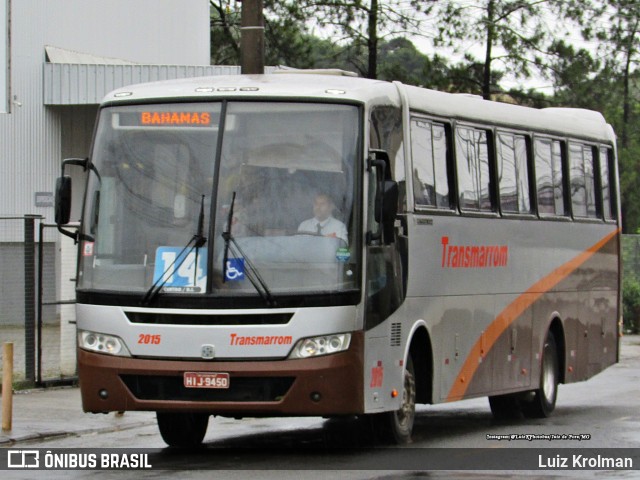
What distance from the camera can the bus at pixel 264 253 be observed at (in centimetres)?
1162

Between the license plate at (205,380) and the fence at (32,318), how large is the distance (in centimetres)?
742

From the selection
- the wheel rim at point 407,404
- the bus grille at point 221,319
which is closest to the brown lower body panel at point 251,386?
the bus grille at point 221,319

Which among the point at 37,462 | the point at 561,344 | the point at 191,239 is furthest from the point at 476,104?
the point at 37,462

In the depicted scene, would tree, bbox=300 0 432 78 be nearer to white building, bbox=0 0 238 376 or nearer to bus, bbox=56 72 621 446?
white building, bbox=0 0 238 376

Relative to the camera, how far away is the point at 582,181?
61.0 ft

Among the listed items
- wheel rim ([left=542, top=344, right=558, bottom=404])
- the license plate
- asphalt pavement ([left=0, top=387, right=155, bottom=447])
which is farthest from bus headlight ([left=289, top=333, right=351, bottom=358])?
wheel rim ([left=542, top=344, right=558, bottom=404])

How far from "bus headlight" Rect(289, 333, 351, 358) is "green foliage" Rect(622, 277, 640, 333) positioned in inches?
1022

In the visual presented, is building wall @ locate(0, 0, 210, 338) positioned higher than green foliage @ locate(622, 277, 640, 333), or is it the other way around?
building wall @ locate(0, 0, 210, 338)

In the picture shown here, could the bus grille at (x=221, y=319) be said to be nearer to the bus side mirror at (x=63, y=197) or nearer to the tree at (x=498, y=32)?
the bus side mirror at (x=63, y=197)

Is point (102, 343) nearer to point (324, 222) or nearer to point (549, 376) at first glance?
point (324, 222)

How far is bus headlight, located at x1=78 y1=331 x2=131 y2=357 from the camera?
1193 cm

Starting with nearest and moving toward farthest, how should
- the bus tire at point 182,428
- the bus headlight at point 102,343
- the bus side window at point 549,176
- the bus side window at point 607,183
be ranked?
the bus headlight at point 102,343 → the bus tire at point 182,428 → the bus side window at point 549,176 → the bus side window at point 607,183

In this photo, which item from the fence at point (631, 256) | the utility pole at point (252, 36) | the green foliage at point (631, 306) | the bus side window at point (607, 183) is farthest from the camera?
the fence at point (631, 256)

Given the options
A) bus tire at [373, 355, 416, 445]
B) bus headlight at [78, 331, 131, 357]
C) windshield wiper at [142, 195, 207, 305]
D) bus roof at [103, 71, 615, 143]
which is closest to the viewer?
windshield wiper at [142, 195, 207, 305]
